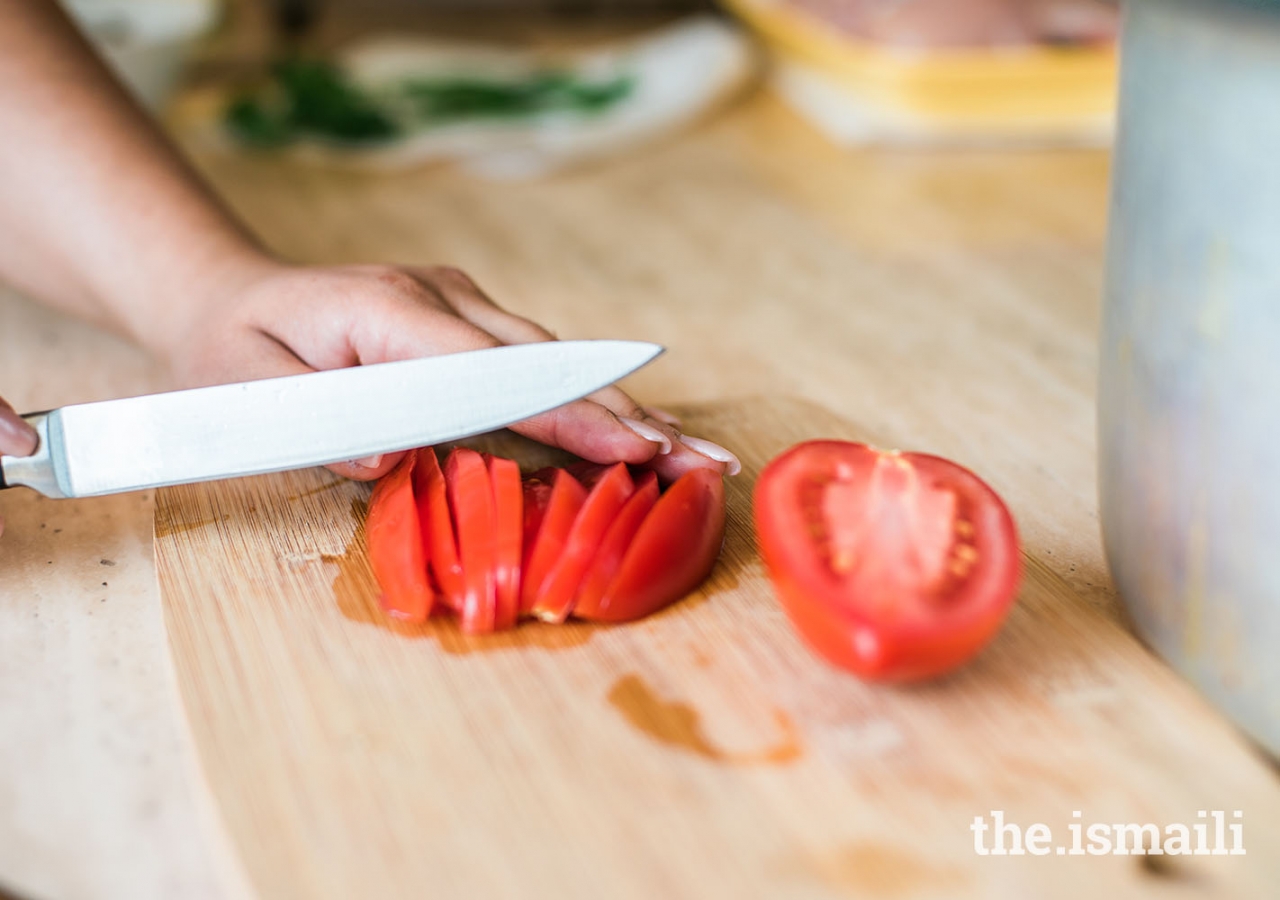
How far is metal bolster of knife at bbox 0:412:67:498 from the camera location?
0.84m

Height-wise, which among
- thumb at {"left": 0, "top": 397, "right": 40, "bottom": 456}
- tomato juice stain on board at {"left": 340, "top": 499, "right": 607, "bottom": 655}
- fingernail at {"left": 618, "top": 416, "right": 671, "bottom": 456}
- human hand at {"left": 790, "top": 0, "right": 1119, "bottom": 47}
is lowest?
tomato juice stain on board at {"left": 340, "top": 499, "right": 607, "bottom": 655}

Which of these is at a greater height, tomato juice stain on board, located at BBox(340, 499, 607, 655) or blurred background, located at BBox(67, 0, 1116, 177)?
blurred background, located at BBox(67, 0, 1116, 177)

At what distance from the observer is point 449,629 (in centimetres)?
82

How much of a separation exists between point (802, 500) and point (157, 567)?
1.61 feet

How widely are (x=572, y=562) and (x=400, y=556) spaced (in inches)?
5.0

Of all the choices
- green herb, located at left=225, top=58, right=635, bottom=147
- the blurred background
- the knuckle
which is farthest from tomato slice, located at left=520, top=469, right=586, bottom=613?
green herb, located at left=225, top=58, right=635, bottom=147

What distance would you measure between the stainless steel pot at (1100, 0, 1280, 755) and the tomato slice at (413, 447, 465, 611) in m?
0.46

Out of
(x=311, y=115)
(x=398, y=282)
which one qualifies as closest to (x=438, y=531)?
(x=398, y=282)

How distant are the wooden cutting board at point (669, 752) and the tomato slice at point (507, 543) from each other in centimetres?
3

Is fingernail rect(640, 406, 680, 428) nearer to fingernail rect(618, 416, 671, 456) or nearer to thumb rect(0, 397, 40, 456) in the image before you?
fingernail rect(618, 416, 671, 456)

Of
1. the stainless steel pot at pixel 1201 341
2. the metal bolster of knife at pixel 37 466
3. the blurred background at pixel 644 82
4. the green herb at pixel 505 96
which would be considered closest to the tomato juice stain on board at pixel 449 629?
the metal bolster of knife at pixel 37 466

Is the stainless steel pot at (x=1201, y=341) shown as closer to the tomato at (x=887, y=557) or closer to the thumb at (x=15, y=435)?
the tomato at (x=887, y=557)

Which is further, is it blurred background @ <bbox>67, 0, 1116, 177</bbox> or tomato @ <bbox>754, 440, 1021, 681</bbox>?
blurred background @ <bbox>67, 0, 1116, 177</bbox>

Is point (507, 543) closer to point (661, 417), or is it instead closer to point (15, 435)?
point (661, 417)
